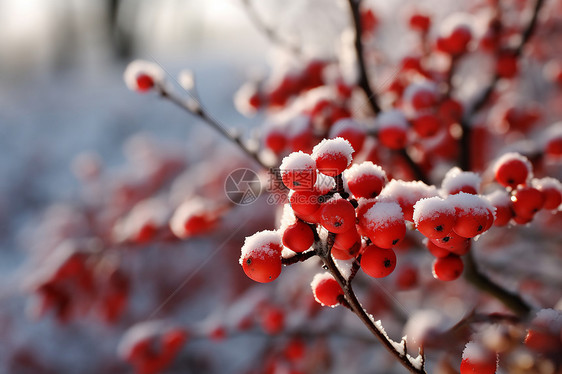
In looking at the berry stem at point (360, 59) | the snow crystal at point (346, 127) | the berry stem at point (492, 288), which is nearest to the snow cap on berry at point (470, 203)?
the berry stem at point (492, 288)

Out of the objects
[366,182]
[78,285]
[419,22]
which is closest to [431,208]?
[366,182]

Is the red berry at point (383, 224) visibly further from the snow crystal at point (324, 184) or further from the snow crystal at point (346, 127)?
the snow crystal at point (346, 127)

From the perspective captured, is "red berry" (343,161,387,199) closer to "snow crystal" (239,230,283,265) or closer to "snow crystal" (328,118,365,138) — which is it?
"snow crystal" (239,230,283,265)

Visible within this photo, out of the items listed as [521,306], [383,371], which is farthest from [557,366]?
[383,371]

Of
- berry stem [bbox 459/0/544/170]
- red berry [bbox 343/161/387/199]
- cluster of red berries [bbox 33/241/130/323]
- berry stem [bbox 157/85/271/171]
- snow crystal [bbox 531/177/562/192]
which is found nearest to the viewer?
red berry [bbox 343/161/387/199]

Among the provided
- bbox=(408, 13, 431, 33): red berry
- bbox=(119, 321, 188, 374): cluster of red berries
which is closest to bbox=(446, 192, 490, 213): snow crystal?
bbox=(408, 13, 431, 33): red berry

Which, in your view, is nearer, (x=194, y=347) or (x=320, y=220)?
(x=320, y=220)

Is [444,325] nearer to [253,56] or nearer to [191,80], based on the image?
[191,80]
